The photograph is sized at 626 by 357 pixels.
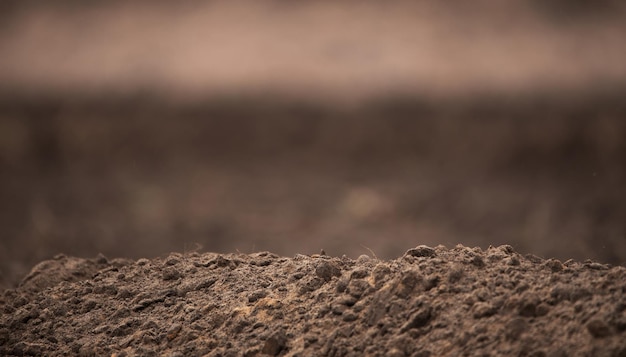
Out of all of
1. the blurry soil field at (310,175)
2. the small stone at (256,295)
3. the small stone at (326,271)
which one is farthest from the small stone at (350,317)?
the blurry soil field at (310,175)

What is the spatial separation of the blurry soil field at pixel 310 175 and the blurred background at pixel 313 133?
0.13 feet

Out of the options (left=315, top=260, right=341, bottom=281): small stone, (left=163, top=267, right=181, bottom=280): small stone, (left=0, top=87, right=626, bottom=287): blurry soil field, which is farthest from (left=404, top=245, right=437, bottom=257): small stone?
(left=0, top=87, right=626, bottom=287): blurry soil field

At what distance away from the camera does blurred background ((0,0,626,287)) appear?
31.3 feet

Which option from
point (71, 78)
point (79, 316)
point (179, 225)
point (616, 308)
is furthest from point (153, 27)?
point (616, 308)

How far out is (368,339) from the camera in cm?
311

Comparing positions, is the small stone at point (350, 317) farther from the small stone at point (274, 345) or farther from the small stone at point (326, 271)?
the small stone at point (326, 271)

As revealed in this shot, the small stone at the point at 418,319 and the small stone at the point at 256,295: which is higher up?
the small stone at the point at 256,295

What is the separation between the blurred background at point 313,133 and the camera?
953 centimetres

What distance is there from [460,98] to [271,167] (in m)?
3.70

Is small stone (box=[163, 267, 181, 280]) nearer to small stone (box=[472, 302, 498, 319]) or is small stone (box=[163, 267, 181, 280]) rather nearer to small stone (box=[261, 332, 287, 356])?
small stone (box=[261, 332, 287, 356])

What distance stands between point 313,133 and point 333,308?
36.7ft

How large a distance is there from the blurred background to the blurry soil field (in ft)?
0.13

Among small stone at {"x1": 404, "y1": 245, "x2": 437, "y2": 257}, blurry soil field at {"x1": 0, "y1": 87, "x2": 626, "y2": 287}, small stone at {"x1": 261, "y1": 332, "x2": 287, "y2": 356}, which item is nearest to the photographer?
small stone at {"x1": 261, "y1": 332, "x2": 287, "y2": 356}

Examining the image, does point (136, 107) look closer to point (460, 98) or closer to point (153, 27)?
point (153, 27)
